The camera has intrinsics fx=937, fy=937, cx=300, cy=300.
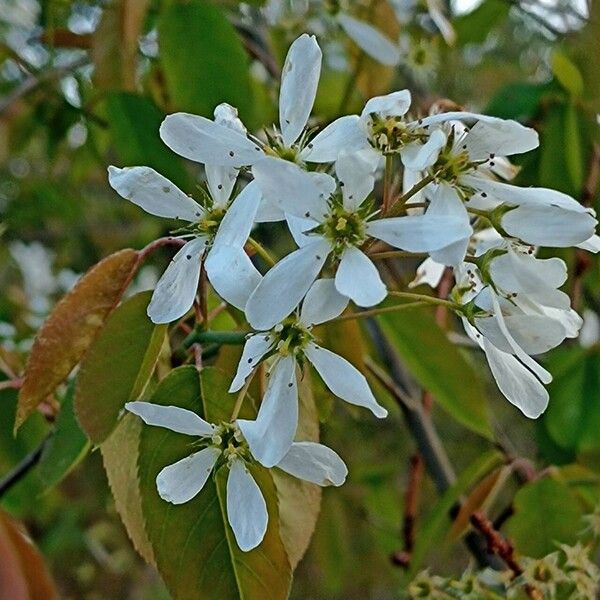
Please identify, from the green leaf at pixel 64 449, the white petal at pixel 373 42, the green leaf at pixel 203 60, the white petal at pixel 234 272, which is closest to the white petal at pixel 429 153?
the white petal at pixel 234 272

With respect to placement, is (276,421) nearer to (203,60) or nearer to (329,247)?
(329,247)

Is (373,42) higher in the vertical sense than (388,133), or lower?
lower

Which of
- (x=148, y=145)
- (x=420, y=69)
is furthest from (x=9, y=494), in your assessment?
(x=420, y=69)

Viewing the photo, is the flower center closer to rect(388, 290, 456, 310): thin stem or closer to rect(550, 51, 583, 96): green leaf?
rect(388, 290, 456, 310): thin stem

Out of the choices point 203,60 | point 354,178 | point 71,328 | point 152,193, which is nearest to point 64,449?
point 71,328

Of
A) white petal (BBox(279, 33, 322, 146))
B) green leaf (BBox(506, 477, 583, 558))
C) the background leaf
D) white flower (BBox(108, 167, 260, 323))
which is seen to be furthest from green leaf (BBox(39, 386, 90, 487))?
green leaf (BBox(506, 477, 583, 558))

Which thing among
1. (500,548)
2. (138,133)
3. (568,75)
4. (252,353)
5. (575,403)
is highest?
(252,353)
